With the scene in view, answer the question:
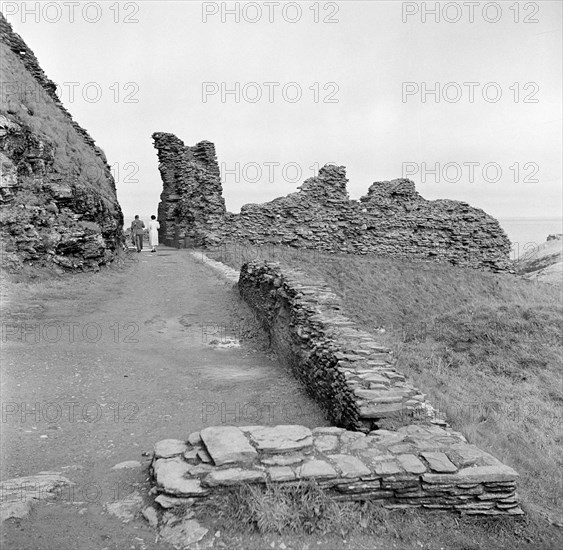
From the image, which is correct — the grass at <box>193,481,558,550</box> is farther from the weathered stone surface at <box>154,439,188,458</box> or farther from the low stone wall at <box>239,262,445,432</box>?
the low stone wall at <box>239,262,445,432</box>

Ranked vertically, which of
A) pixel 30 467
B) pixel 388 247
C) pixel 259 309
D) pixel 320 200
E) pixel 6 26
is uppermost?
pixel 6 26

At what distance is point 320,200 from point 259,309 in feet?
50.1

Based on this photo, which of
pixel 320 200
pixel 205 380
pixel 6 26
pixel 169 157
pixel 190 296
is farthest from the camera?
pixel 169 157

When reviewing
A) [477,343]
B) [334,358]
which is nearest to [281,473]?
[334,358]

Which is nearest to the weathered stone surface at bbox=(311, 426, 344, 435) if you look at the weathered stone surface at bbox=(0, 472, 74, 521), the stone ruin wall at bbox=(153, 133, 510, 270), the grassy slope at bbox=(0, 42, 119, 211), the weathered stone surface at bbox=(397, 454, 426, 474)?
the weathered stone surface at bbox=(397, 454, 426, 474)

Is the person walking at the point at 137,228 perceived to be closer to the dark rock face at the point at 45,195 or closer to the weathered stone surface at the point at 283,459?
the dark rock face at the point at 45,195

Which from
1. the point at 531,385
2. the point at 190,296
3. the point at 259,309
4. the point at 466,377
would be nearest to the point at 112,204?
the point at 190,296

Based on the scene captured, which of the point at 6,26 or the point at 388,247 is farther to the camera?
the point at 388,247

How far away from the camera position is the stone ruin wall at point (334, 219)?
24.8 meters

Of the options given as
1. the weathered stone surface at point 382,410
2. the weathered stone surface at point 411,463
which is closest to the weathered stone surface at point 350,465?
the weathered stone surface at point 411,463

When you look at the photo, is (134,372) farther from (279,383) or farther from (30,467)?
(30,467)

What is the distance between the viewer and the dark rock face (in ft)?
43.6

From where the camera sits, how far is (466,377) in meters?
11.5

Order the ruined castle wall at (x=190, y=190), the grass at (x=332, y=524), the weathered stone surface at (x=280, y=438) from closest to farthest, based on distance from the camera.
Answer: the grass at (x=332, y=524) < the weathered stone surface at (x=280, y=438) < the ruined castle wall at (x=190, y=190)
